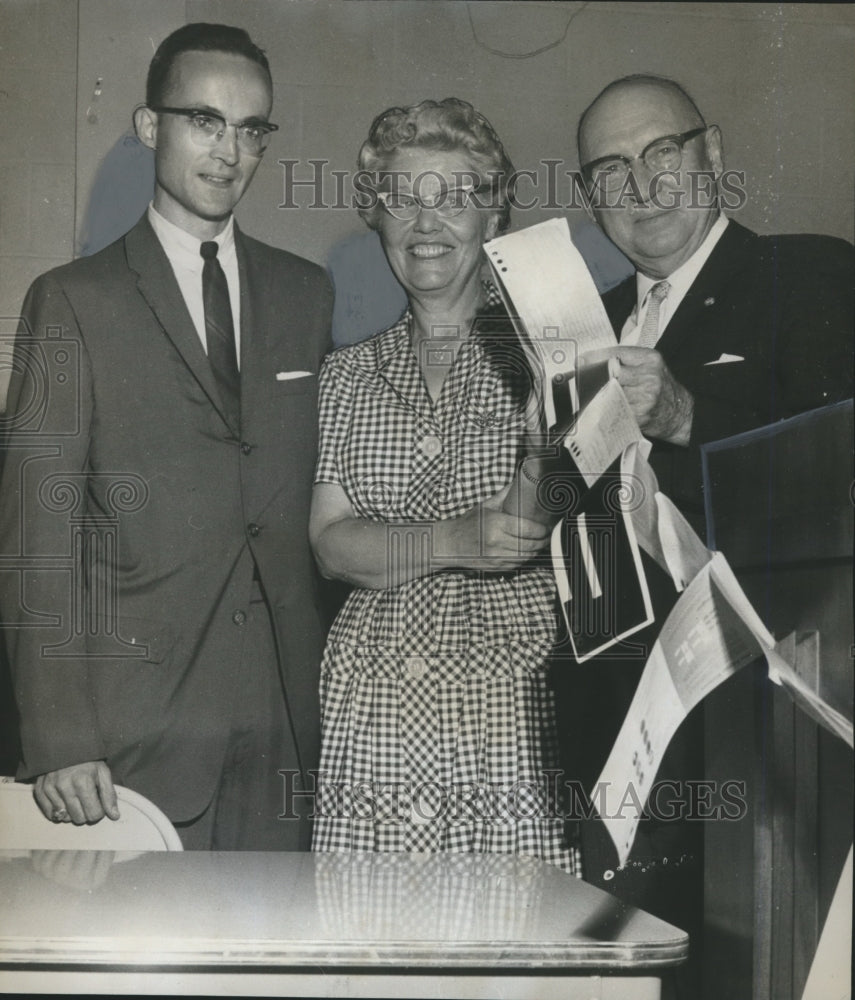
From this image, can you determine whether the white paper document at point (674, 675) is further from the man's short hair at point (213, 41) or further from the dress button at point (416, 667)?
the man's short hair at point (213, 41)

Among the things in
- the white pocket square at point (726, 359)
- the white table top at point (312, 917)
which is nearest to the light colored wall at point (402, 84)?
the white pocket square at point (726, 359)

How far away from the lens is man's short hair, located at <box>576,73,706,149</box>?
229cm

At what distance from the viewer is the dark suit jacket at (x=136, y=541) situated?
2.23 meters

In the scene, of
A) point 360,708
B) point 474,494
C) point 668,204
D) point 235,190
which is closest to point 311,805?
point 360,708

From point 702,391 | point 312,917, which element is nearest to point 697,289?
point 702,391

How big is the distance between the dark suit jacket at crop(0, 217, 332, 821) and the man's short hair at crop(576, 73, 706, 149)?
2.64 ft

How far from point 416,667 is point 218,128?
1.04 metres

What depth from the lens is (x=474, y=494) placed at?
2254mm

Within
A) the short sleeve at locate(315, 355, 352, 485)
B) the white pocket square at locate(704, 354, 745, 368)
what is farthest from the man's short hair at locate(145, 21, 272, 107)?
the white pocket square at locate(704, 354, 745, 368)

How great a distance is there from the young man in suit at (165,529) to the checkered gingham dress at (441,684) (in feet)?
0.25

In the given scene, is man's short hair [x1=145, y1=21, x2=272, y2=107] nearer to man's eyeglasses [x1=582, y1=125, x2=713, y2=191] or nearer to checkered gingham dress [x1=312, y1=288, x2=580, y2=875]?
man's eyeglasses [x1=582, y1=125, x2=713, y2=191]

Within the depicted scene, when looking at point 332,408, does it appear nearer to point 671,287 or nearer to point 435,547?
point 435,547

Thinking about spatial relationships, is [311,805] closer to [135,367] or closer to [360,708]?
[360,708]

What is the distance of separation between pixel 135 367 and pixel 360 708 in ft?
2.41
